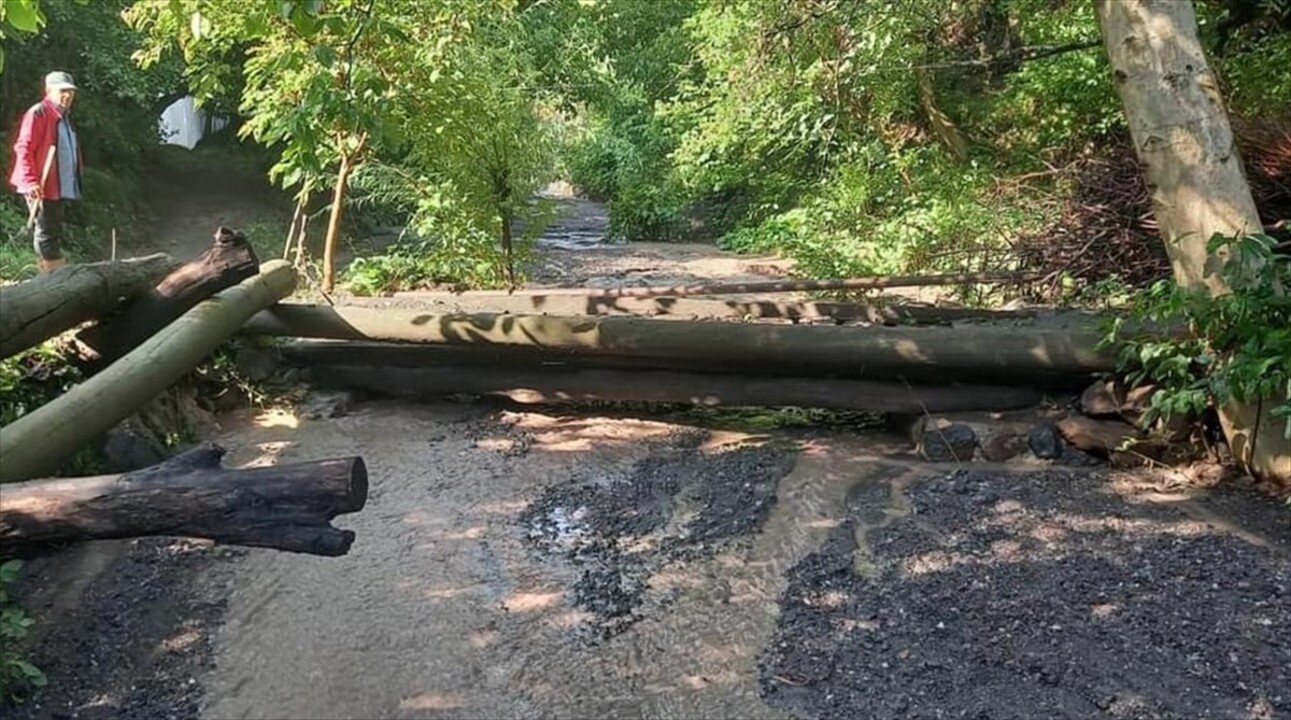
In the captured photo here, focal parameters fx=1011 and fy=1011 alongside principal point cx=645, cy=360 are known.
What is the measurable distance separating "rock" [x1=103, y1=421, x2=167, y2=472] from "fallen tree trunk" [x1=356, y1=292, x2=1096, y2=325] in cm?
194

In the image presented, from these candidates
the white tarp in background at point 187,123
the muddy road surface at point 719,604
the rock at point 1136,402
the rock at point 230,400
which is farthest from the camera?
the white tarp in background at point 187,123

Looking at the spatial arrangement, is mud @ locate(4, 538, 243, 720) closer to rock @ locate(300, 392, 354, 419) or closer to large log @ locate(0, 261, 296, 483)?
large log @ locate(0, 261, 296, 483)

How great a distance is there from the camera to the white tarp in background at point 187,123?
61.1 ft

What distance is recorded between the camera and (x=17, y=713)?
3199mm

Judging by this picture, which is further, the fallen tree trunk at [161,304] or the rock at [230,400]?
the rock at [230,400]

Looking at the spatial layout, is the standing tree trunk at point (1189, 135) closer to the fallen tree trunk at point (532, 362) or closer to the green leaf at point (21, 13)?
the fallen tree trunk at point (532, 362)

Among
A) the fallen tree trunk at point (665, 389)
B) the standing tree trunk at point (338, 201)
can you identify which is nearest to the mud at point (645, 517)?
the fallen tree trunk at point (665, 389)

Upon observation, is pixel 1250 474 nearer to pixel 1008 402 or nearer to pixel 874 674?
pixel 1008 402

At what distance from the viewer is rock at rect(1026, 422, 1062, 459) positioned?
520 centimetres

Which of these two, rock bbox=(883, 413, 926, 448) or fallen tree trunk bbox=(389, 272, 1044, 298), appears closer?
rock bbox=(883, 413, 926, 448)

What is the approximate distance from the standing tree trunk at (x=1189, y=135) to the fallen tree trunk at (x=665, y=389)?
3.70 ft

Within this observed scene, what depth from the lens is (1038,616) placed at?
3574 millimetres

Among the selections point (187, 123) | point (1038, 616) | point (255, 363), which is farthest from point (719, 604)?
point (187, 123)

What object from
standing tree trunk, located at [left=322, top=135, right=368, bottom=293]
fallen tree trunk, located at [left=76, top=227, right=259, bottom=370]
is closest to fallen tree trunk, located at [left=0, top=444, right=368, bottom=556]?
fallen tree trunk, located at [left=76, top=227, right=259, bottom=370]
